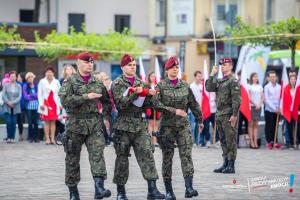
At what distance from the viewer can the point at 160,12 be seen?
5716 cm

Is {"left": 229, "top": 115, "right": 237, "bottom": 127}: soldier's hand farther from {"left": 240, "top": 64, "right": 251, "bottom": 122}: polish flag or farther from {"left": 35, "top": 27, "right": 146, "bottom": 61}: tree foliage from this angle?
{"left": 35, "top": 27, "right": 146, "bottom": 61}: tree foliage

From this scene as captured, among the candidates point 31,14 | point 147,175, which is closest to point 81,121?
point 147,175

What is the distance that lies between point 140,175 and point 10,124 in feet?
34.2

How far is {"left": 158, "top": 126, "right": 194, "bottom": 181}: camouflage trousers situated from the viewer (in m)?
14.2

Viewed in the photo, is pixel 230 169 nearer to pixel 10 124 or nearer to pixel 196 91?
pixel 196 91

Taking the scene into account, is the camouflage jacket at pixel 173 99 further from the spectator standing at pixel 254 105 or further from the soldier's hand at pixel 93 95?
the spectator standing at pixel 254 105

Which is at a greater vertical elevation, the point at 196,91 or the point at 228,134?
the point at 196,91

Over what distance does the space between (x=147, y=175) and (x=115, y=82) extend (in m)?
1.34

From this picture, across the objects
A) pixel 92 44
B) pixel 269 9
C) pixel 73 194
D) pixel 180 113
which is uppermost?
pixel 269 9

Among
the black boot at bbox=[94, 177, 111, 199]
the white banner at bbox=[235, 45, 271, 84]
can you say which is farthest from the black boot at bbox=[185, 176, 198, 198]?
the white banner at bbox=[235, 45, 271, 84]

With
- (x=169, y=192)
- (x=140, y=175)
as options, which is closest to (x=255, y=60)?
(x=140, y=175)

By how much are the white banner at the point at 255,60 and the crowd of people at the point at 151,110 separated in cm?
667

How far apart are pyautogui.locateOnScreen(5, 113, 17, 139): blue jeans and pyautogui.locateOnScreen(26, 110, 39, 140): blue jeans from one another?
389 millimetres

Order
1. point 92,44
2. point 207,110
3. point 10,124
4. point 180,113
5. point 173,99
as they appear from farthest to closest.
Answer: point 92,44 → point 10,124 → point 207,110 → point 173,99 → point 180,113
